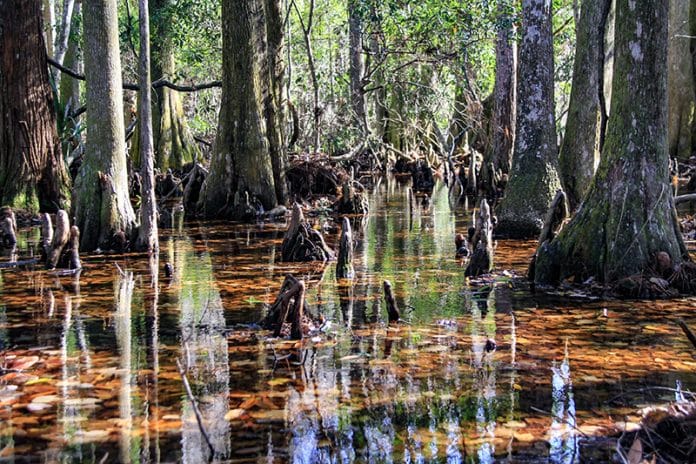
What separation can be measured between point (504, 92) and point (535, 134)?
→ 654 centimetres

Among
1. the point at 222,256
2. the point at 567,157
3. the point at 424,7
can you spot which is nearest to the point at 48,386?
the point at 222,256

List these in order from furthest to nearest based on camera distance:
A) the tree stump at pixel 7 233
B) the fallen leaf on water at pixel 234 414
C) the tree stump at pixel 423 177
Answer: the tree stump at pixel 423 177
the tree stump at pixel 7 233
the fallen leaf on water at pixel 234 414

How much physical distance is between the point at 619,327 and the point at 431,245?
16.4ft

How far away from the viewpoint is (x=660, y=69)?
7332 mm

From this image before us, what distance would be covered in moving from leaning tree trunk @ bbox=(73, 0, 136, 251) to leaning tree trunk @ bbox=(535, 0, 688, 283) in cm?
562

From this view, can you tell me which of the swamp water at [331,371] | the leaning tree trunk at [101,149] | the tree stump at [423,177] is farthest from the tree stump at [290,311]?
the tree stump at [423,177]

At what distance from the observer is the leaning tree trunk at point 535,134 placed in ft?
35.6

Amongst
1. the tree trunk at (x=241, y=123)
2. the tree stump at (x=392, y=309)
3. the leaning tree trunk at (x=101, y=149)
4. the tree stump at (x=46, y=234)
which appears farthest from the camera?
the tree trunk at (x=241, y=123)

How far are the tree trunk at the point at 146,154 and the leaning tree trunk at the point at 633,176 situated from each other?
5076mm

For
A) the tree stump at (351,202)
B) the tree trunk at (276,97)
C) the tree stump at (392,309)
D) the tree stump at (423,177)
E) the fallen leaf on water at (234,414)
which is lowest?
→ the fallen leaf on water at (234,414)

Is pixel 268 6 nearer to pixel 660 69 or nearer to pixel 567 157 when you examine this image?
pixel 567 157

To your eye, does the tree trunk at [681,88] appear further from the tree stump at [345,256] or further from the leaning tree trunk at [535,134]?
the tree stump at [345,256]

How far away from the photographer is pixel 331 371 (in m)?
5.11

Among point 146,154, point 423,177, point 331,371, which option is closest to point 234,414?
point 331,371
